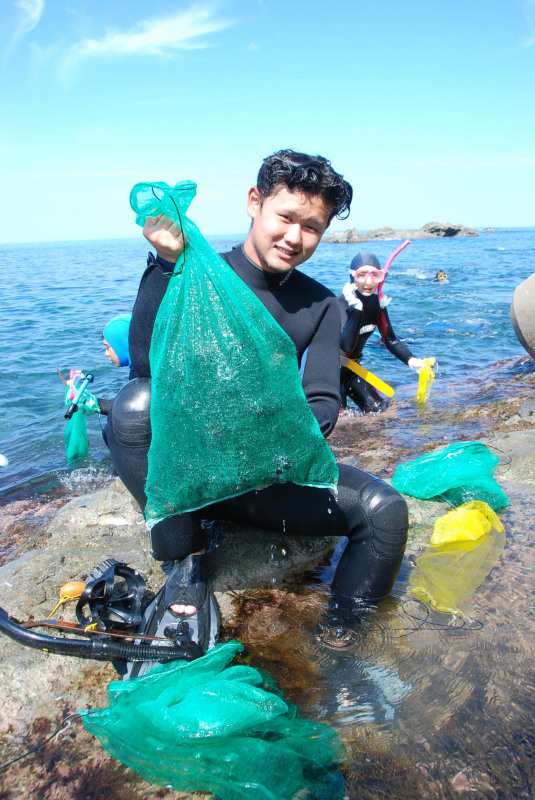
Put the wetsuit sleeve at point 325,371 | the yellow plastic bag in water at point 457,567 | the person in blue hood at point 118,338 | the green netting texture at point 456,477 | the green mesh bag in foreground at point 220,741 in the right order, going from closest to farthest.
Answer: the green mesh bag in foreground at point 220,741, the wetsuit sleeve at point 325,371, the yellow plastic bag in water at point 457,567, the green netting texture at point 456,477, the person in blue hood at point 118,338

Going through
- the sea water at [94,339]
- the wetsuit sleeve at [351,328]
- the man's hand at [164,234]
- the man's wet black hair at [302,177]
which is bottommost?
the sea water at [94,339]

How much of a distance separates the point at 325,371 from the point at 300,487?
0.49 m

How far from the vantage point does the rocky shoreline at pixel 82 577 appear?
150 centimetres

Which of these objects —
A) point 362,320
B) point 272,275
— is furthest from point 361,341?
point 272,275

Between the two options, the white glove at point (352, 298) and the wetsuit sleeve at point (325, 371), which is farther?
the white glove at point (352, 298)

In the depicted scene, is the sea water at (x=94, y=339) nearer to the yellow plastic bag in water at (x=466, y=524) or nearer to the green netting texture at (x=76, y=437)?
the green netting texture at (x=76, y=437)

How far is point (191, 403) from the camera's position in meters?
1.73

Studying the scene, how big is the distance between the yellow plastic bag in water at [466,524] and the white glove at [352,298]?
165 inches

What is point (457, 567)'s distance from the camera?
2.52 metres

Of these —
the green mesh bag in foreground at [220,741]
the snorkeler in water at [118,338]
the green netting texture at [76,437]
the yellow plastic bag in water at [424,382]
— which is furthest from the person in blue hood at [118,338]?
the yellow plastic bag in water at [424,382]

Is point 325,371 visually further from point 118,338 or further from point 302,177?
point 118,338

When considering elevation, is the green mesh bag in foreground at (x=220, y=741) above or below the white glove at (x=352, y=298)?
below

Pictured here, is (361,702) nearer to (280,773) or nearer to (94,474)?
(280,773)

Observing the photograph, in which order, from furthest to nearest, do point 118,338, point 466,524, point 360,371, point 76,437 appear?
point 360,371 < point 76,437 < point 118,338 < point 466,524
